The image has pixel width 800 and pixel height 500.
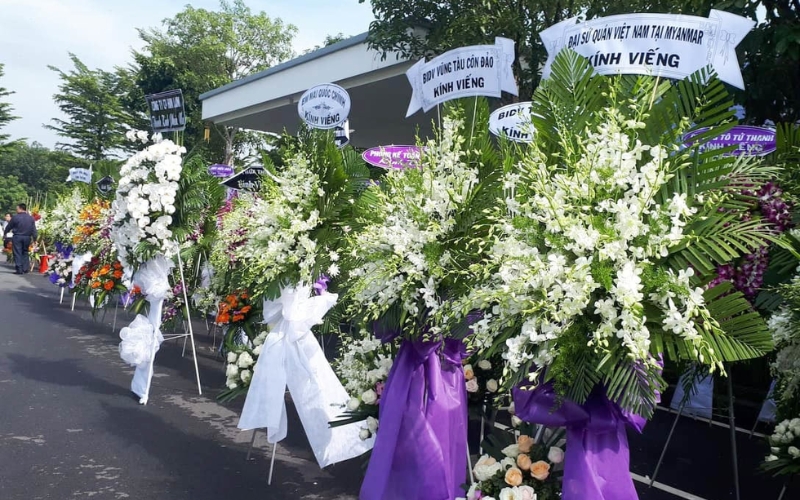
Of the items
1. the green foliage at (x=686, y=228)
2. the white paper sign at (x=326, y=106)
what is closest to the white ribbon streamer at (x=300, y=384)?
the green foliage at (x=686, y=228)

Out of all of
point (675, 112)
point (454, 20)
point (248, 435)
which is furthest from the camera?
point (454, 20)

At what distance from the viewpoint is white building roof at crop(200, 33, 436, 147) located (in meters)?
12.6

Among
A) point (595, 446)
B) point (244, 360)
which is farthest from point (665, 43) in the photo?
point (244, 360)

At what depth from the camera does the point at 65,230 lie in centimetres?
1423

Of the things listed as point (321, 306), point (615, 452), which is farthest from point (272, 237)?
point (615, 452)

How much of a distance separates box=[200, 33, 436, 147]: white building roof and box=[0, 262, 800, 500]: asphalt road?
4.62 meters

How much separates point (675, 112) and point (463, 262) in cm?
120

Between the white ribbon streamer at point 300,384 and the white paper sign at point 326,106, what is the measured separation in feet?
10.2

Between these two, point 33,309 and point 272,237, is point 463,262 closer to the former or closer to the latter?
point 272,237

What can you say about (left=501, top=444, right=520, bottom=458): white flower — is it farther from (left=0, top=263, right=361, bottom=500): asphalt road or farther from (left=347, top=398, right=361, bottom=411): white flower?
(left=0, top=263, right=361, bottom=500): asphalt road

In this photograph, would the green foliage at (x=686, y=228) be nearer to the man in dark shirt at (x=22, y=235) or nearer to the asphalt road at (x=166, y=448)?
the asphalt road at (x=166, y=448)

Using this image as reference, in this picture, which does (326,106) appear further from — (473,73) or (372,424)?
(372,424)

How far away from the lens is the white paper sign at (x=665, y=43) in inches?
127

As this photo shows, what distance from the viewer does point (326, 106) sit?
8031 mm
